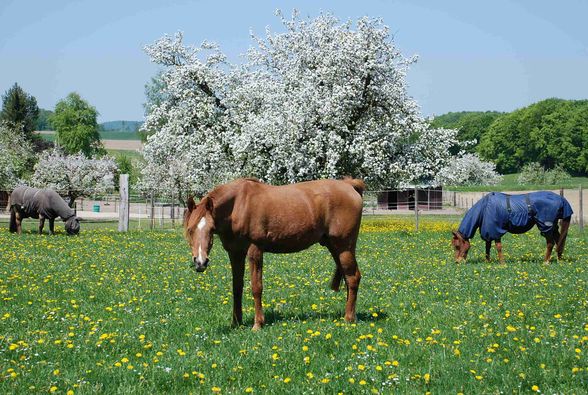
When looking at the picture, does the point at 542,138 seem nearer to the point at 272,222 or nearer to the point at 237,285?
the point at 272,222

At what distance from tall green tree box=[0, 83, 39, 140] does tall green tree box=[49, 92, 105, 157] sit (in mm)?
8008

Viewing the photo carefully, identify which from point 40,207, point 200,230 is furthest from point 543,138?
point 200,230

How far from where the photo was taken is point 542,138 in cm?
11288

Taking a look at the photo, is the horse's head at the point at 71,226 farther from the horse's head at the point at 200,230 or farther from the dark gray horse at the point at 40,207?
the horse's head at the point at 200,230

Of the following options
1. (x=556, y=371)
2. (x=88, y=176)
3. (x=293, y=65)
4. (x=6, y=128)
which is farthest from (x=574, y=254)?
(x=6, y=128)

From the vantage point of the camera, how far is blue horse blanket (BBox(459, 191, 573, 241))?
1769cm

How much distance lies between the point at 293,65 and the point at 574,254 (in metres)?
21.0

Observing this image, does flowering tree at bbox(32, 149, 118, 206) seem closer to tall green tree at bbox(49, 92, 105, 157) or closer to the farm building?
the farm building

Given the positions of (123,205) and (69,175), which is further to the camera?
(69,175)

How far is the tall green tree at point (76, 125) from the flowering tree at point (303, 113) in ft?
227

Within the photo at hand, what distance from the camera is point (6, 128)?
84500 millimetres

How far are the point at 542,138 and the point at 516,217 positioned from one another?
10273 centimetres

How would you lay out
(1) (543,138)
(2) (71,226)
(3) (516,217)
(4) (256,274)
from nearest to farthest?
(4) (256,274), (3) (516,217), (2) (71,226), (1) (543,138)

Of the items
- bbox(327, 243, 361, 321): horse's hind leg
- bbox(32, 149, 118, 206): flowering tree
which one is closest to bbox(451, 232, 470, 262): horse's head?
bbox(327, 243, 361, 321): horse's hind leg
